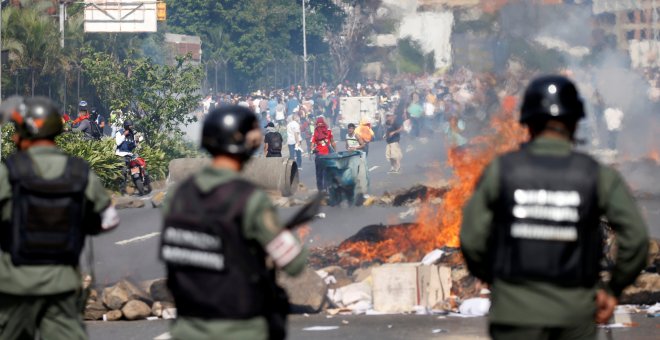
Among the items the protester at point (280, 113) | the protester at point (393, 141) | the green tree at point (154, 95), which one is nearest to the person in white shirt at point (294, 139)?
the green tree at point (154, 95)

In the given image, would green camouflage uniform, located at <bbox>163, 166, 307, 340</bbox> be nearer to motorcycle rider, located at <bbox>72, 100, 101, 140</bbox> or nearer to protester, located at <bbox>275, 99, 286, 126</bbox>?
motorcycle rider, located at <bbox>72, 100, 101, 140</bbox>

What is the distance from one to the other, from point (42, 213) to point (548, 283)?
2.54 m

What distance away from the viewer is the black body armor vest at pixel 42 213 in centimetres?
639

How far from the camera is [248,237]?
4957 mm

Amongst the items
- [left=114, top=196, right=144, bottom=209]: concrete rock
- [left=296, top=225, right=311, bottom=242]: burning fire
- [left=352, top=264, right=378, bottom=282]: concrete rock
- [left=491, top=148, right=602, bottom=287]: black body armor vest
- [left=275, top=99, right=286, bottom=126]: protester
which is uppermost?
[left=491, top=148, right=602, bottom=287]: black body armor vest

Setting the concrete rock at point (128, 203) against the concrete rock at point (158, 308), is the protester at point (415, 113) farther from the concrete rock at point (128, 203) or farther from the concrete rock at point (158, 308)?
the concrete rock at point (158, 308)

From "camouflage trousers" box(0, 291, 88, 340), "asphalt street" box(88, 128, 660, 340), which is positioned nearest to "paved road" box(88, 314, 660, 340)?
"asphalt street" box(88, 128, 660, 340)

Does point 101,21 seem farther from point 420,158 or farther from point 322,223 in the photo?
point 322,223

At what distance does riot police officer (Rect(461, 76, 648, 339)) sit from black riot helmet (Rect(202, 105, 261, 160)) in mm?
883

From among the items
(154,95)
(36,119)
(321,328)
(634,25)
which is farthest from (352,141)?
(36,119)

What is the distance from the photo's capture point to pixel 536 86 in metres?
5.21

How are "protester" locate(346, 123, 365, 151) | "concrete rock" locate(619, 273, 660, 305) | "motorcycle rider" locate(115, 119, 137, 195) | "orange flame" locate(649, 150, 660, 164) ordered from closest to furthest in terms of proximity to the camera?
"concrete rock" locate(619, 273, 660, 305) → "motorcycle rider" locate(115, 119, 137, 195) → "protester" locate(346, 123, 365, 151) → "orange flame" locate(649, 150, 660, 164)

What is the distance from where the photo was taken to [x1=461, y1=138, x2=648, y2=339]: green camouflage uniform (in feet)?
16.6

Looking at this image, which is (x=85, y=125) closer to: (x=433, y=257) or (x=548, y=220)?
(x=433, y=257)
